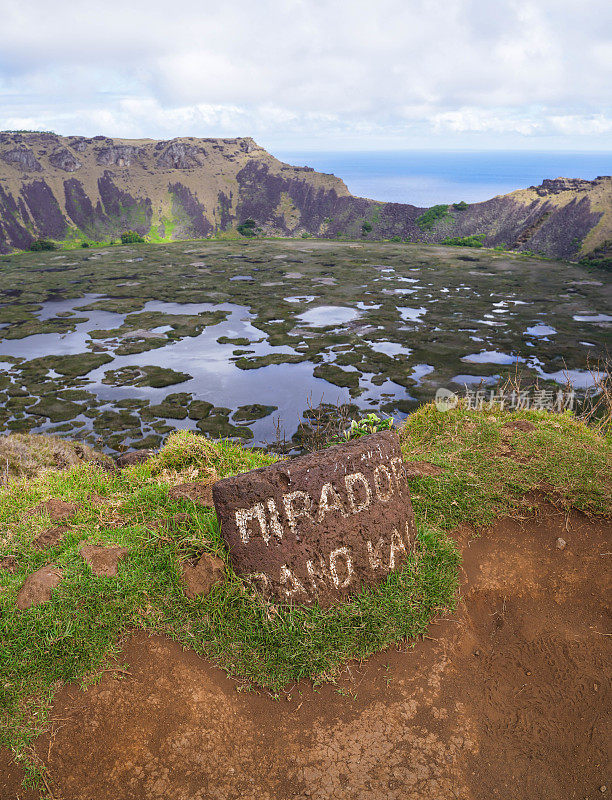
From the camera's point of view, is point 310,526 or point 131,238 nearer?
point 310,526

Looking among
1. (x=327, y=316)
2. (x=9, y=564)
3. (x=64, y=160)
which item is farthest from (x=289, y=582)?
(x=64, y=160)

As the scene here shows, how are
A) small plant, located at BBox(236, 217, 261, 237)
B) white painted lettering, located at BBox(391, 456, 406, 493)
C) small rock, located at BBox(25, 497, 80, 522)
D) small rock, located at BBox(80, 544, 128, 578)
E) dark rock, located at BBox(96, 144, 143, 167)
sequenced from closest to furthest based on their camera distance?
small rock, located at BBox(80, 544, 128, 578) → white painted lettering, located at BBox(391, 456, 406, 493) → small rock, located at BBox(25, 497, 80, 522) → small plant, located at BBox(236, 217, 261, 237) → dark rock, located at BBox(96, 144, 143, 167)

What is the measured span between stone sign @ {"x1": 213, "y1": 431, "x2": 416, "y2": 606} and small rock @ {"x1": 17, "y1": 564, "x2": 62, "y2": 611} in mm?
2062

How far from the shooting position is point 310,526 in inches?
234

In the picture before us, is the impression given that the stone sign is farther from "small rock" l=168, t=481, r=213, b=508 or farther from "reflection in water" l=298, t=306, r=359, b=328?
"reflection in water" l=298, t=306, r=359, b=328

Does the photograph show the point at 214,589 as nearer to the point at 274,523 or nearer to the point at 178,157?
the point at 274,523

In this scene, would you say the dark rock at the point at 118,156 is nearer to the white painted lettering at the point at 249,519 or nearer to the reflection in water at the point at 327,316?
the reflection in water at the point at 327,316

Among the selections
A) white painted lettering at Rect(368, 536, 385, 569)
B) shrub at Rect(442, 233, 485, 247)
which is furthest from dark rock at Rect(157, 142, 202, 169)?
white painted lettering at Rect(368, 536, 385, 569)

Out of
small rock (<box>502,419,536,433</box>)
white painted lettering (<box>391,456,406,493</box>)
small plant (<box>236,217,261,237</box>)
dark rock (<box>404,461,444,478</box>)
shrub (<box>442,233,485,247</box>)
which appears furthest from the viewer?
small plant (<box>236,217,261,237</box>)

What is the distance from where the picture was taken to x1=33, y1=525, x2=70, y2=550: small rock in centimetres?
711

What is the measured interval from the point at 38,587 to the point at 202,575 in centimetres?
187

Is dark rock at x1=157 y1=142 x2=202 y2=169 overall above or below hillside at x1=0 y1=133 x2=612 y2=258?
above

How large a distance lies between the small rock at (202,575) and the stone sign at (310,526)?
0.27m

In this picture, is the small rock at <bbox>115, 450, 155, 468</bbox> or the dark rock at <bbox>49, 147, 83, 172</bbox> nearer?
the small rock at <bbox>115, 450, 155, 468</bbox>
